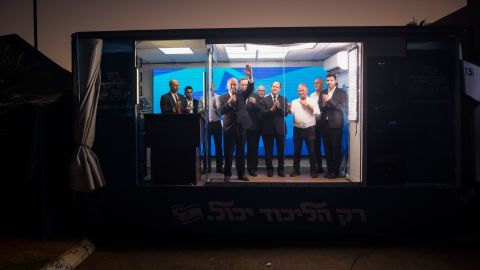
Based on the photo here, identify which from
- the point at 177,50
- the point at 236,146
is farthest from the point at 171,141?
the point at 177,50

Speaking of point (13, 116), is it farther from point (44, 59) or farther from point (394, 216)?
point (394, 216)

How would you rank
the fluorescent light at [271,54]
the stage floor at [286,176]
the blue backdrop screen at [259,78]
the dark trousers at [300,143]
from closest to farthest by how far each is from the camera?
1. the stage floor at [286,176]
2. the dark trousers at [300,143]
3. the fluorescent light at [271,54]
4. the blue backdrop screen at [259,78]

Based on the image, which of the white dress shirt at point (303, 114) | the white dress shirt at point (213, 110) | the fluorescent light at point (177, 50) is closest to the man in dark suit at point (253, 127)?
the white dress shirt at point (213, 110)

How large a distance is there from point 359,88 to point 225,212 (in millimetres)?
2692

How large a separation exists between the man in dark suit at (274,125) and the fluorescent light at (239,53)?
0.85 m

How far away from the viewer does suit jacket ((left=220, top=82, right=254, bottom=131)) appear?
21.0ft

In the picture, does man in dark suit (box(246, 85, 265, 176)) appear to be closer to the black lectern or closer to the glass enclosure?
the glass enclosure

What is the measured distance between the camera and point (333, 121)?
251 inches

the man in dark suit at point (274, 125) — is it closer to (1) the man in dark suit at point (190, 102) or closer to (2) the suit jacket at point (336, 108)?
(2) the suit jacket at point (336, 108)

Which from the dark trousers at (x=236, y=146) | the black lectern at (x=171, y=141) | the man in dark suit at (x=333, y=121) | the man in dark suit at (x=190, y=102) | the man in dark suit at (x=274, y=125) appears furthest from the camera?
the man in dark suit at (x=190, y=102)

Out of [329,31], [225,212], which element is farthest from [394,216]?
[329,31]

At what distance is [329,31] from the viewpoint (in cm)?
492

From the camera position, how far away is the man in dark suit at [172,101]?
6723 mm

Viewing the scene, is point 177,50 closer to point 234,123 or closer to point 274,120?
point 234,123
